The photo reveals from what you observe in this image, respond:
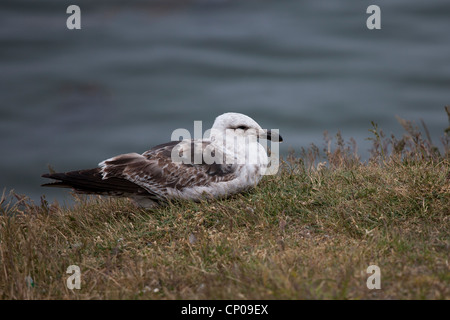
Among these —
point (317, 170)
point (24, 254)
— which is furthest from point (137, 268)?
point (317, 170)

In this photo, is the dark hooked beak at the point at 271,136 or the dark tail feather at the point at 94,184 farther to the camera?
the dark hooked beak at the point at 271,136

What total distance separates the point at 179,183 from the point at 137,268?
1850 mm

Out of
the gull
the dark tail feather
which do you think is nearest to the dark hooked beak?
the gull

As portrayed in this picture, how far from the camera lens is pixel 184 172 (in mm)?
6449

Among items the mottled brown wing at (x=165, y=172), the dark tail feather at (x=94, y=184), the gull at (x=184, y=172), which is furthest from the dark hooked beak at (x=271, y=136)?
the dark tail feather at (x=94, y=184)

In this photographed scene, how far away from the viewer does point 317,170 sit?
6910 mm

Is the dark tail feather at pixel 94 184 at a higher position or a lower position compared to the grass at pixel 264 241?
higher

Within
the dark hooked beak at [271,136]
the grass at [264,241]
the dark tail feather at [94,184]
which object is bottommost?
the grass at [264,241]

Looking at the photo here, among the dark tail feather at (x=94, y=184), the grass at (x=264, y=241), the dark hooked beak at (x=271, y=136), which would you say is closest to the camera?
the grass at (x=264, y=241)

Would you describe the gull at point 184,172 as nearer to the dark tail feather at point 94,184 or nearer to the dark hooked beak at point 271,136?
the dark tail feather at point 94,184

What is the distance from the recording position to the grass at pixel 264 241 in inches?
162

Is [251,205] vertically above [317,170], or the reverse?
[317,170]

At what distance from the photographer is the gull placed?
20.9 feet
